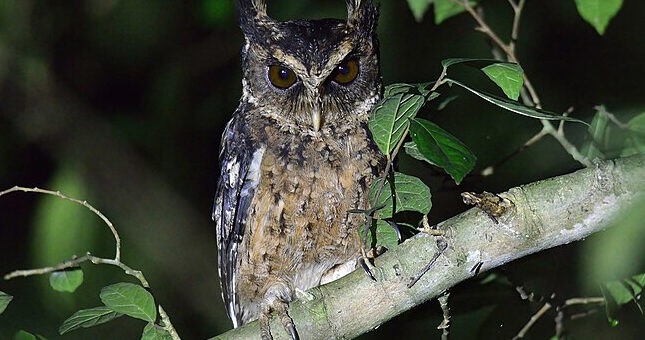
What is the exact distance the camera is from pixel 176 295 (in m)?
5.26

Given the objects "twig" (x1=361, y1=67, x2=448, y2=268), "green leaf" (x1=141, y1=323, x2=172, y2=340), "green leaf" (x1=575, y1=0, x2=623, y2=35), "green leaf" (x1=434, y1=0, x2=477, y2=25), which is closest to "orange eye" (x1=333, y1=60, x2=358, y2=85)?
"green leaf" (x1=434, y1=0, x2=477, y2=25)

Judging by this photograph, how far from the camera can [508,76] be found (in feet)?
6.13

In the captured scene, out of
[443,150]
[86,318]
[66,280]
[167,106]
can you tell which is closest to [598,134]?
[443,150]

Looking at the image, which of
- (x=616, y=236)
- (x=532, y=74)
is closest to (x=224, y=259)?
(x=616, y=236)

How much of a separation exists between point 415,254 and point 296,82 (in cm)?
109

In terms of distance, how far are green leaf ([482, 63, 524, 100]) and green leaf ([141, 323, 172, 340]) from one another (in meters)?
0.99

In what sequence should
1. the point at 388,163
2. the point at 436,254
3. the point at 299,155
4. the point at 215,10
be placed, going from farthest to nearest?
the point at 215,10 → the point at 299,155 → the point at 436,254 → the point at 388,163

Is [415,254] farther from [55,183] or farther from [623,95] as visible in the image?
[623,95]

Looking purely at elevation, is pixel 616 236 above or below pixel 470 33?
below

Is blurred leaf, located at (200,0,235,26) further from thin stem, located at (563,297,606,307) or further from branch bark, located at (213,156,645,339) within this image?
thin stem, located at (563,297,606,307)

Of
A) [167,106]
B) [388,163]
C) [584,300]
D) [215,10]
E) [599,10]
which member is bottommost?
[584,300]

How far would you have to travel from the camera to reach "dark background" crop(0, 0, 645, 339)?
4.39 meters

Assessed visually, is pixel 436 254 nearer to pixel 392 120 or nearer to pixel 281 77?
pixel 392 120

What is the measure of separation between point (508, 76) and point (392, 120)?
0.89 ft
